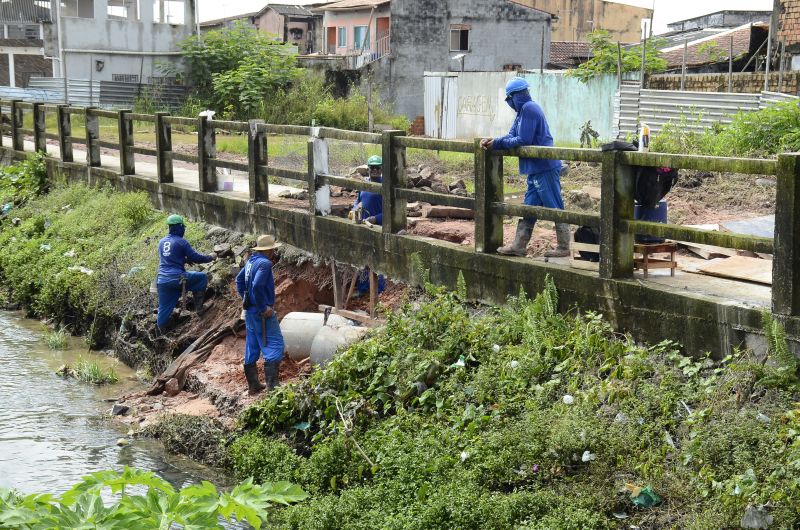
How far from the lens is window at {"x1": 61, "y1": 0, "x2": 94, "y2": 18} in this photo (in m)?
38.0

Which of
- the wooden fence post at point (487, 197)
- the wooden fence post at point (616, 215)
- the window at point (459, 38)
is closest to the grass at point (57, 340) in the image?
the wooden fence post at point (487, 197)

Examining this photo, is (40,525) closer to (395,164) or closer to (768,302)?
(768,302)

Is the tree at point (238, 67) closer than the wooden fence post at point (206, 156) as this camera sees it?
No

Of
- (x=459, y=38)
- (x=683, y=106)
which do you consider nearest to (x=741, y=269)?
(x=683, y=106)

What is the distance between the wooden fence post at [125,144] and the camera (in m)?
17.4

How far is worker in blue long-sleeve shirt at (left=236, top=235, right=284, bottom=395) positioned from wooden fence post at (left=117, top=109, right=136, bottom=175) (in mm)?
7754

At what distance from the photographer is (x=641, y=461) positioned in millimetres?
6562

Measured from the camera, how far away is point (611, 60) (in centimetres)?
2700

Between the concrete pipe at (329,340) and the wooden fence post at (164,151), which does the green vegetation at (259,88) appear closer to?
the wooden fence post at (164,151)

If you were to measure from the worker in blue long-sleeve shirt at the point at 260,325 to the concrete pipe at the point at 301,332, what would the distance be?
0.49 m

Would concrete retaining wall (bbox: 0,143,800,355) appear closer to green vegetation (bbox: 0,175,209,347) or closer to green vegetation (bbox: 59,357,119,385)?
green vegetation (bbox: 0,175,209,347)

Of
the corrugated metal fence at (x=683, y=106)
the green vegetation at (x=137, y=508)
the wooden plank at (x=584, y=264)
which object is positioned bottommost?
the green vegetation at (x=137, y=508)

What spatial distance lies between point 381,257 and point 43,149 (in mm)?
12433

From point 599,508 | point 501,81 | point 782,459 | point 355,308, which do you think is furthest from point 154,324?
point 501,81
